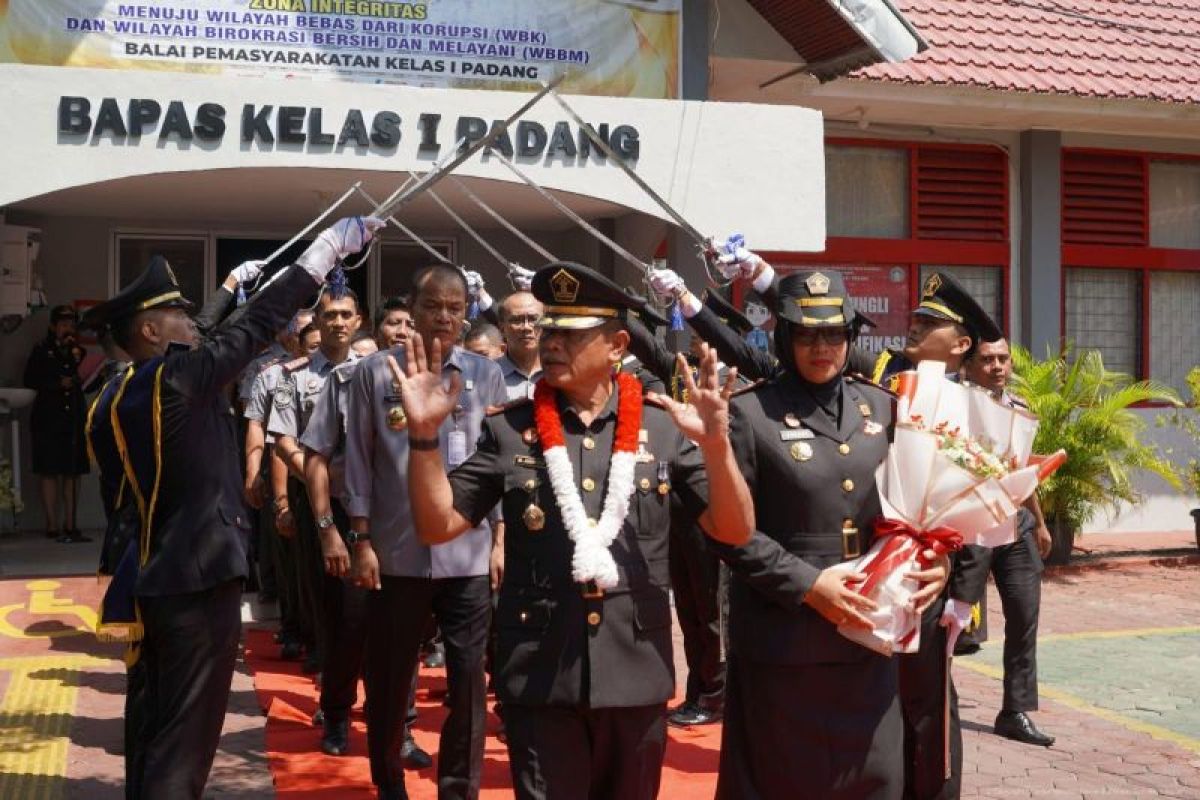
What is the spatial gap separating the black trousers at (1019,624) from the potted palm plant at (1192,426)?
687cm

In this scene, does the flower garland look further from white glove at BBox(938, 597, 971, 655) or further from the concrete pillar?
the concrete pillar

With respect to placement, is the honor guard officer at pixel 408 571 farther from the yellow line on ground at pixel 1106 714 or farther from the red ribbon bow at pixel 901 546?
the yellow line on ground at pixel 1106 714

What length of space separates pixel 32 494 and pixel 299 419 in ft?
23.2

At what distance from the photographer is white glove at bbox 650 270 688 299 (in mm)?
5934

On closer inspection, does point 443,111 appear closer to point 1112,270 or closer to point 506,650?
point 506,650

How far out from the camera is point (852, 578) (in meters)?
4.09

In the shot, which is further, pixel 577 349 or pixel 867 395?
pixel 867 395

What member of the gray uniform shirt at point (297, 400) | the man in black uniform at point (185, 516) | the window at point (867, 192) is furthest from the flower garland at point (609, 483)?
the window at point (867, 192)

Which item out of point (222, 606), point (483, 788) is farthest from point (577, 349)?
point (483, 788)

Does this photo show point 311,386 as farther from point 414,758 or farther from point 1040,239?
point 1040,239

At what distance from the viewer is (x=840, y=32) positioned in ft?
37.0

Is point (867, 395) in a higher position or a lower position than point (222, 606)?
higher

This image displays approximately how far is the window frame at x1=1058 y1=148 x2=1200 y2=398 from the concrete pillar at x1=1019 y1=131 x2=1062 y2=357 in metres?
0.22

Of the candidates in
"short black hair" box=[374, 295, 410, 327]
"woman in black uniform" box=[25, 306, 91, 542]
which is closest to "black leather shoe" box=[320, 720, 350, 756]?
"short black hair" box=[374, 295, 410, 327]
